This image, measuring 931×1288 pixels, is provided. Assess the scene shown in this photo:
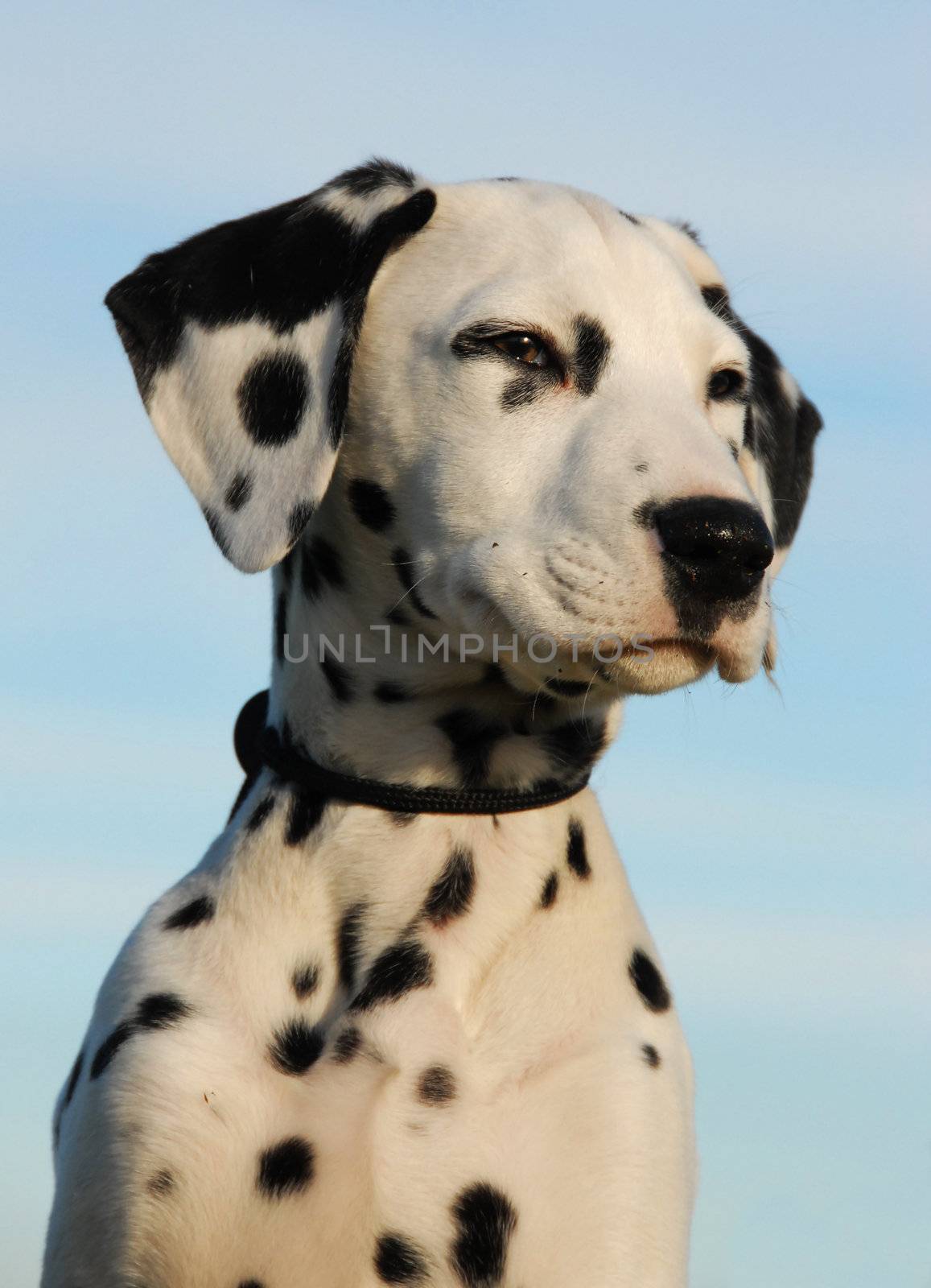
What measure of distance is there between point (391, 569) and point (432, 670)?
1.06 ft

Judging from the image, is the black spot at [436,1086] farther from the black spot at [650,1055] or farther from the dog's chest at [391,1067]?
the black spot at [650,1055]

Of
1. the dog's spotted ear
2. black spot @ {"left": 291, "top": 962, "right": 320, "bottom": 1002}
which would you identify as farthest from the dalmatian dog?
the dog's spotted ear

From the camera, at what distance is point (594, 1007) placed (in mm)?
4453

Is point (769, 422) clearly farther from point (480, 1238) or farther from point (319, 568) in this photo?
point (480, 1238)

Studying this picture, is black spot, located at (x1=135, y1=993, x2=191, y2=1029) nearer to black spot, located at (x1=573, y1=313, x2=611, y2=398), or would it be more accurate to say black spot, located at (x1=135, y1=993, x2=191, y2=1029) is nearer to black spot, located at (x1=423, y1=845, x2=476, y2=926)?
black spot, located at (x1=423, y1=845, x2=476, y2=926)

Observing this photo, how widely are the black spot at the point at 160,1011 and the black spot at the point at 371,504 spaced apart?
1461mm

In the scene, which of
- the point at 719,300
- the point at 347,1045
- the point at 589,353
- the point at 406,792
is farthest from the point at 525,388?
the point at 347,1045

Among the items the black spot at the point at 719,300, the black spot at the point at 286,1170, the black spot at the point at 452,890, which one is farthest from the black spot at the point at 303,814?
the black spot at the point at 719,300

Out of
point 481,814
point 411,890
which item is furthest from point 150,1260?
point 481,814

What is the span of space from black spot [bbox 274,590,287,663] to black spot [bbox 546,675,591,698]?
890mm

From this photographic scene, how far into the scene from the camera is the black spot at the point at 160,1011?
14.2 feet

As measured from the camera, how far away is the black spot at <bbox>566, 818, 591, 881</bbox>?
468 centimetres

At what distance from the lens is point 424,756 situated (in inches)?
182

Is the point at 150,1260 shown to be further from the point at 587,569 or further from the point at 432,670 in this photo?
the point at 587,569
